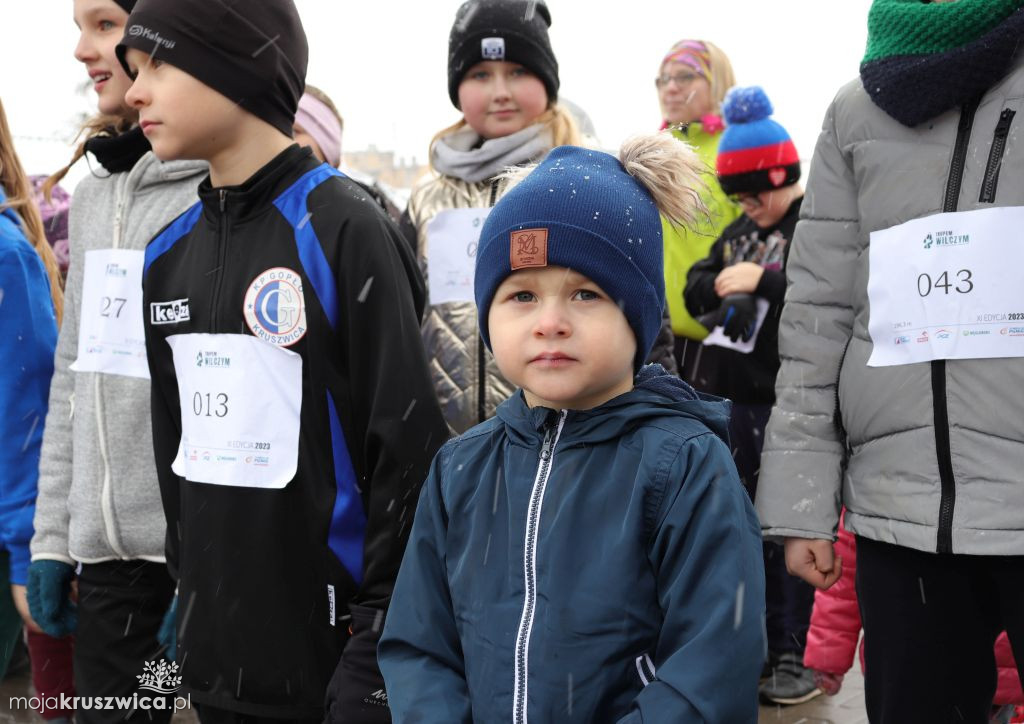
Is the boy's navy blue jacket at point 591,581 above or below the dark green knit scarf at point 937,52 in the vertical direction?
below

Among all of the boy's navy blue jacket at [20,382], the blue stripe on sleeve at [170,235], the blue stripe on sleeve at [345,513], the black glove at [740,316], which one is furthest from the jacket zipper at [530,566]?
the black glove at [740,316]

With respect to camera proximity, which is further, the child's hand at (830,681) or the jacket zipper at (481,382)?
the jacket zipper at (481,382)

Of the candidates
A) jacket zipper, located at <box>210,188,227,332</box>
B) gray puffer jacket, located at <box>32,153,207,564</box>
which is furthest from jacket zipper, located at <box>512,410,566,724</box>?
gray puffer jacket, located at <box>32,153,207,564</box>

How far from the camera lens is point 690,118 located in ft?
19.1

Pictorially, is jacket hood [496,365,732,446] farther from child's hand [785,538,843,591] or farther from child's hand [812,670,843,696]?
→ child's hand [812,670,843,696]

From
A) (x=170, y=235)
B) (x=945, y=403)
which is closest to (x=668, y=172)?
(x=945, y=403)

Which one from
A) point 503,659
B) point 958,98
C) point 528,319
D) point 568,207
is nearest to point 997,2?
point 958,98

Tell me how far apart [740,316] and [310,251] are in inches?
103

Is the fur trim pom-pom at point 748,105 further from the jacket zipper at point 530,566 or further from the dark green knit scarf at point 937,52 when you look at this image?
the jacket zipper at point 530,566

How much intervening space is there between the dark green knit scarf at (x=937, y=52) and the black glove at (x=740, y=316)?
2.25 m

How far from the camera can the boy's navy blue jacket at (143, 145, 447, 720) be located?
7.81ft

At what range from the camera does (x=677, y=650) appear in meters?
1.77

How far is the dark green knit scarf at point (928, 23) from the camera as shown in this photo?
7.39 ft

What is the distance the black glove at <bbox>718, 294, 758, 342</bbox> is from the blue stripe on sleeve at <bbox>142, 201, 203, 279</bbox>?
2586 millimetres
